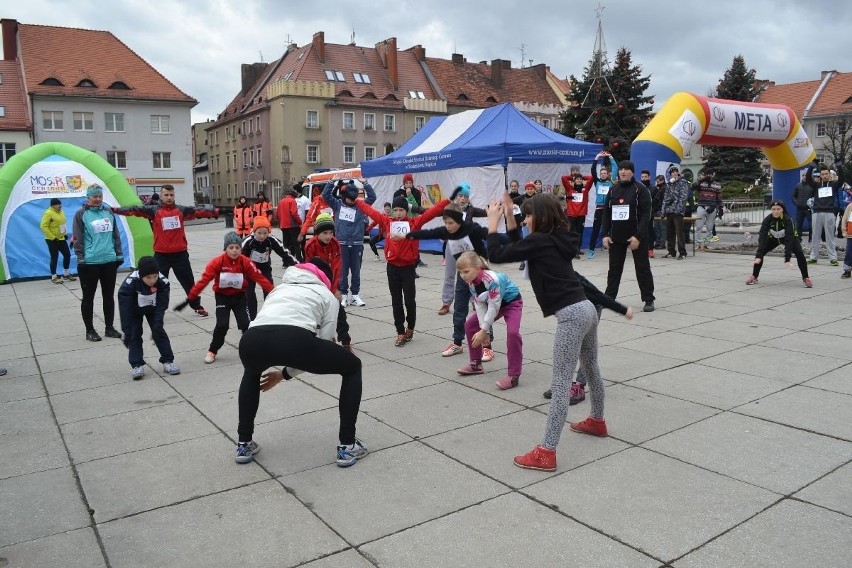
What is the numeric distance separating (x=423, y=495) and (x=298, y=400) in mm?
2222

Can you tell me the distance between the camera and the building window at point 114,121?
52094 millimetres

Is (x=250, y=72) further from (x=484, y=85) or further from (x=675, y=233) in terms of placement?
(x=675, y=233)

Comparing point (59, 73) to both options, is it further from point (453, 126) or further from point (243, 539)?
point (243, 539)

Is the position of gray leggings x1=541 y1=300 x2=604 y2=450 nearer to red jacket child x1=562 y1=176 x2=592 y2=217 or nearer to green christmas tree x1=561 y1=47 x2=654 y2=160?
red jacket child x1=562 y1=176 x2=592 y2=217

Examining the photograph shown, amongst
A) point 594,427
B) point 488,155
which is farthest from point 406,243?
point 488,155

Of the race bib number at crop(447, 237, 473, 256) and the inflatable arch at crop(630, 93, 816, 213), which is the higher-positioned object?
the inflatable arch at crop(630, 93, 816, 213)

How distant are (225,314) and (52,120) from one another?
51289 millimetres

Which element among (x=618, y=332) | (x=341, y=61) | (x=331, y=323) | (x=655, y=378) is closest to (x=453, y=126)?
(x=618, y=332)

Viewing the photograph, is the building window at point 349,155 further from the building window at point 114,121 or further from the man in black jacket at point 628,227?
the man in black jacket at point 628,227

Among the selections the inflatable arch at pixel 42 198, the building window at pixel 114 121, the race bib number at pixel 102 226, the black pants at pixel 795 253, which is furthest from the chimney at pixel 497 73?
the race bib number at pixel 102 226

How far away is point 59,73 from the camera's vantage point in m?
50.7

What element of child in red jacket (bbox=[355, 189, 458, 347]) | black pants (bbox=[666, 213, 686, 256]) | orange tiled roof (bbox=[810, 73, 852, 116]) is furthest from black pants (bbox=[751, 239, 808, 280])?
orange tiled roof (bbox=[810, 73, 852, 116])

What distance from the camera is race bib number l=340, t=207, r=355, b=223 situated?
403 inches

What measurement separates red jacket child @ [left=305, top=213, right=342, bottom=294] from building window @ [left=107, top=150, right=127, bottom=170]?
5100 cm
